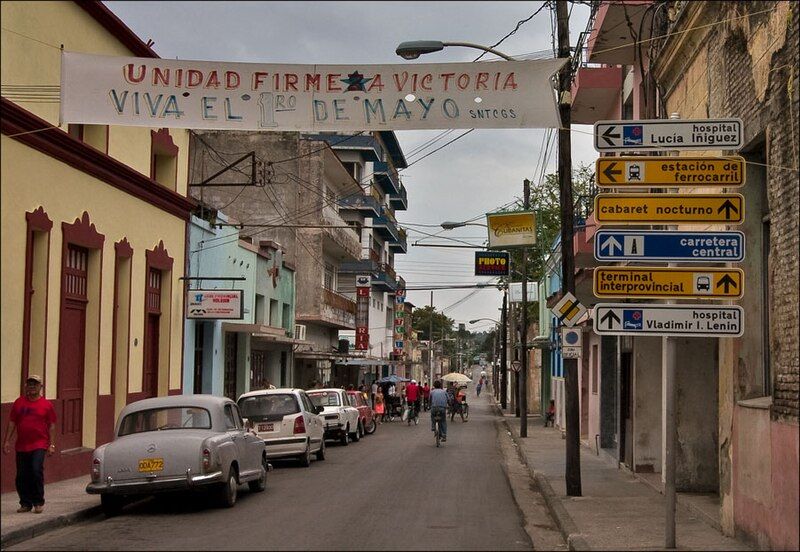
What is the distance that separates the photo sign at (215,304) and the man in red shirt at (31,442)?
11.6 metres

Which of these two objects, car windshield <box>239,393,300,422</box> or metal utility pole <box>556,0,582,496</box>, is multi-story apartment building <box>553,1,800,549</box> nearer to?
metal utility pole <box>556,0,582,496</box>

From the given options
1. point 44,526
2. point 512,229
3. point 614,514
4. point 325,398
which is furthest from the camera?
point 325,398

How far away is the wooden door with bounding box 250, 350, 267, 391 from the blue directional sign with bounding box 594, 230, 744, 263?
83.6 ft

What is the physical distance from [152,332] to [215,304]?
177 centimetres

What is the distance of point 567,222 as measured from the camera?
16.4 m

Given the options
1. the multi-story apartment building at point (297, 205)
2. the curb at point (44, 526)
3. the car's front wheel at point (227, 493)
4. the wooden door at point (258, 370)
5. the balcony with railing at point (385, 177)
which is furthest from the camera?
the balcony with railing at point (385, 177)

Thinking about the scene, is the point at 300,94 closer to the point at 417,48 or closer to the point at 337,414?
the point at 417,48

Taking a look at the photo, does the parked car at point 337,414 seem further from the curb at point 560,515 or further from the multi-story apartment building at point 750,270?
the multi-story apartment building at point 750,270

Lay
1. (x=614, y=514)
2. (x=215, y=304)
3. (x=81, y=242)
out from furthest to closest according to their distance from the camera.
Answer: (x=215, y=304), (x=81, y=242), (x=614, y=514)

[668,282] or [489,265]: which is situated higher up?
[489,265]

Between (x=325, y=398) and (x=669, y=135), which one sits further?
(x=325, y=398)

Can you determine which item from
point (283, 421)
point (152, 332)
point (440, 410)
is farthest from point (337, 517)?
point (440, 410)

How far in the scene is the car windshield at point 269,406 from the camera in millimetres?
22547

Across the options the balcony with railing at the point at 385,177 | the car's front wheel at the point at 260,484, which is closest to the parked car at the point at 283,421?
the car's front wheel at the point at 260,484
